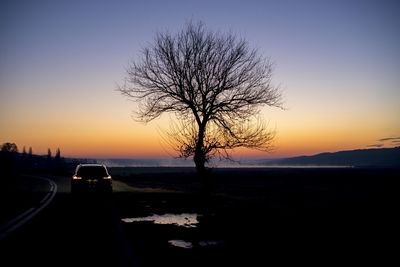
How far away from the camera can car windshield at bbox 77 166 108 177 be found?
17977mm

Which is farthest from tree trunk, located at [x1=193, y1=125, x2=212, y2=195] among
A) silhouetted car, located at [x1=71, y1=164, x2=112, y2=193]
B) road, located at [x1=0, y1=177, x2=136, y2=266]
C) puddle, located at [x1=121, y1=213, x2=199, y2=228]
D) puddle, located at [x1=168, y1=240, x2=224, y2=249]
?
puddle, located at [x1=168, y1=240, x2=224, y2=249]

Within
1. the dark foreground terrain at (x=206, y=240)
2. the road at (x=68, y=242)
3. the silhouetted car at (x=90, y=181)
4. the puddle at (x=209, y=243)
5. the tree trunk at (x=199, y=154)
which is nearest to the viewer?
the road at (x=68, y=242)

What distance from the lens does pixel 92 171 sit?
1830 centimetres

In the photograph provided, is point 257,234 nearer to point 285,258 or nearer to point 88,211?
point 285,258

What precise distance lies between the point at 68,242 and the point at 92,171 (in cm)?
1026

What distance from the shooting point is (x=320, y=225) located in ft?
38.0

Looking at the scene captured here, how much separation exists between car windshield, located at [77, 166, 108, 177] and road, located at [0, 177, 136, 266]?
446cm

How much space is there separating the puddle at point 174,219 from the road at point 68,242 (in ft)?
2.84

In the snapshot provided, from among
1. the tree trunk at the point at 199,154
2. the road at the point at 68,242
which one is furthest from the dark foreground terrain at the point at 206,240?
the tree trunk at the point at 199,154

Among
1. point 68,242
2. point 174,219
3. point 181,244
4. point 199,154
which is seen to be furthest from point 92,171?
point 181,244

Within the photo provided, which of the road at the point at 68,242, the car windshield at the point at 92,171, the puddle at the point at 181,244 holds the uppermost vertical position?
the car windshield at the point at 92,171

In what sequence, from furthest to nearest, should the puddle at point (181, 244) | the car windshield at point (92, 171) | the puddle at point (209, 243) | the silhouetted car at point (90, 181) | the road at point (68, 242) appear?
the car windshield at point (92, 171), the silhouetted car at point (90, 181), the puddle at point (209, 243), the puddle at point (181, 244), the road at point (68, 242)

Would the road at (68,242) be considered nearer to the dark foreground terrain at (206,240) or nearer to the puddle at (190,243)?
the dark foreground terrain at (206,240)

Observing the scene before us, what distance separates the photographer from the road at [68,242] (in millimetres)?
6676
